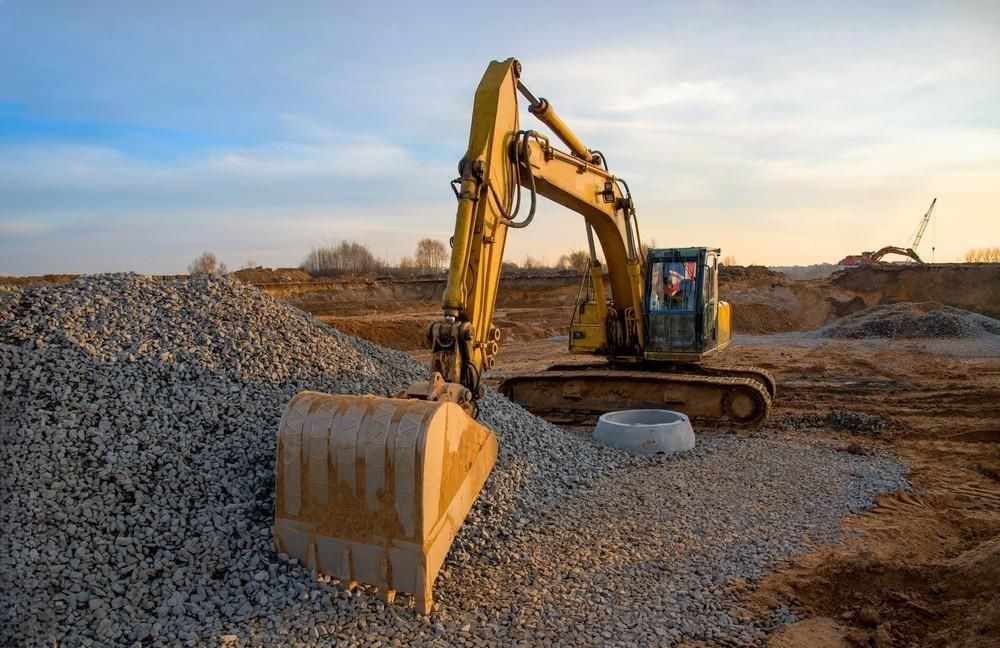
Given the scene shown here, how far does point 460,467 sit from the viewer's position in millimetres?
4820

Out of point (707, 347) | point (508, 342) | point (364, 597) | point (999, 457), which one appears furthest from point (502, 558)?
point (508, 342)

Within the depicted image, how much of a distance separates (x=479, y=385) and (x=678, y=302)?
5.74 metres

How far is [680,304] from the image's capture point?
1056 centimetres

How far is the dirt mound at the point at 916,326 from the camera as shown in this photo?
22500mm

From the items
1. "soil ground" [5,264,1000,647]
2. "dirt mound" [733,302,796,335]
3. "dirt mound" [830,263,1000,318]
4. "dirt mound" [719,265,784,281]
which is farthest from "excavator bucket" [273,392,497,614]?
"dirt mound" [830,263,1000,318]

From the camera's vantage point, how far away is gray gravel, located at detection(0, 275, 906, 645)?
4051 millimetres

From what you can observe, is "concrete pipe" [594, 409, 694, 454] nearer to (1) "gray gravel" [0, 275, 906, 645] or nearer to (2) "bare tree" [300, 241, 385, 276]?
(1) "gray gravel" [0, 275, 906, 645]

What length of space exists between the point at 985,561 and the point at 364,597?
4.30 meters

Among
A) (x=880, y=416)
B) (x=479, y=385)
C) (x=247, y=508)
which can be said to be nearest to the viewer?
(x=247, y=508)

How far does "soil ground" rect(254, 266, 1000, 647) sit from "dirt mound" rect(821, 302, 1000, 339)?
1212mm

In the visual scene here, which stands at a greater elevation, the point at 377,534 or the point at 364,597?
the point at 377,534

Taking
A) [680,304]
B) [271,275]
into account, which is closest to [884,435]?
[680,304]

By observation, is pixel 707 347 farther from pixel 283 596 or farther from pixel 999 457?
pixel 283 596

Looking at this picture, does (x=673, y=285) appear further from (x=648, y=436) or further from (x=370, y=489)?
(x=370, y=489)
